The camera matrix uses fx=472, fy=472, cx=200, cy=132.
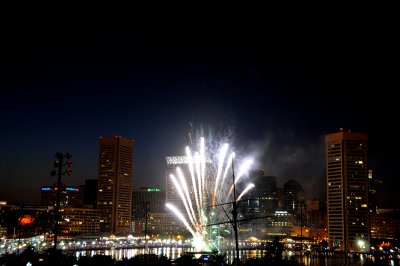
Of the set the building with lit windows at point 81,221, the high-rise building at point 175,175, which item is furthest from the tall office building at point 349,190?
the building with lit windows at point 81,221

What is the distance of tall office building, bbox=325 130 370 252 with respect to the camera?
133500 mm

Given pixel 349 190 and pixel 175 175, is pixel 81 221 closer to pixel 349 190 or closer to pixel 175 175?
pixel 175 175

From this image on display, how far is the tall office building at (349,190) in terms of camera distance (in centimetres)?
13350

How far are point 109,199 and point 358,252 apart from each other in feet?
350

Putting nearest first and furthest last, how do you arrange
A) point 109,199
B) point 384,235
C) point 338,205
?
point 338,205, point 384,235, point 109,199

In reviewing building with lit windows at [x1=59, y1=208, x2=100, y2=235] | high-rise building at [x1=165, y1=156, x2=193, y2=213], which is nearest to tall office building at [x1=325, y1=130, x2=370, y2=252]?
high-rise building at [x1=165, y1=156, x2=193, y2=213]

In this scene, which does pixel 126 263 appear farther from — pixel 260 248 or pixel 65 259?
pixel 260 248

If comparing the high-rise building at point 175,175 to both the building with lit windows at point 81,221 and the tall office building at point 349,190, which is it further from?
the tall office building at point 349,190

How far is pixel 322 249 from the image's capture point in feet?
410

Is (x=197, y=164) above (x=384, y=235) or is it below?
above

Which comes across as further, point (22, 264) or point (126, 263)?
point (126, 263)

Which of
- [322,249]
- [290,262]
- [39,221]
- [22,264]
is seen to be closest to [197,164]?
[290,262]

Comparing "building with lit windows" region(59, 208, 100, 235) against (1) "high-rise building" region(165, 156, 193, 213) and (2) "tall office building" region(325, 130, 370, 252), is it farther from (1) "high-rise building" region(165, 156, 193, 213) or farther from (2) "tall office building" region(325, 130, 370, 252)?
(2) "tall office building" region(325, 130, 370, 252)

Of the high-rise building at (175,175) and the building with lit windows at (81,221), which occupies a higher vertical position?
the high-rise building at (175,175)
